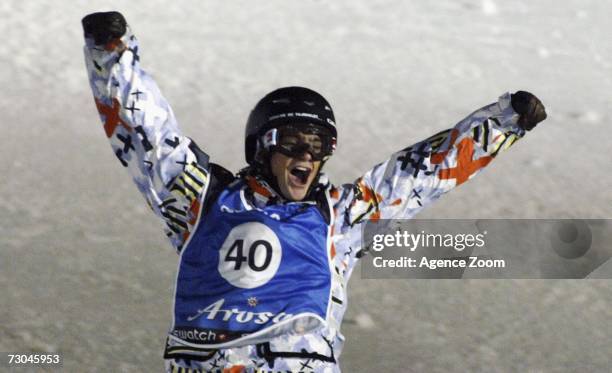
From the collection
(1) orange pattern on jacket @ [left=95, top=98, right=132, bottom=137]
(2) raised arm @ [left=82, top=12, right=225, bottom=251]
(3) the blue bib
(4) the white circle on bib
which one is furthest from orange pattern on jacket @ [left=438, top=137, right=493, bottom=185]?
(1) orange pattern on jacket @ [left=95, top=98, right=132, bottom=137]

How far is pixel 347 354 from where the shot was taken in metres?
5.45

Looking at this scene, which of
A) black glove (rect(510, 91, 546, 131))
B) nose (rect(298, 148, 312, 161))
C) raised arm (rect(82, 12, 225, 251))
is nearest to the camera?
raised arm (rect(82, 12, 225, 251))

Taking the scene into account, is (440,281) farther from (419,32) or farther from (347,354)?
(419,32)

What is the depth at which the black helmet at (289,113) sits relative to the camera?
386 centimetres

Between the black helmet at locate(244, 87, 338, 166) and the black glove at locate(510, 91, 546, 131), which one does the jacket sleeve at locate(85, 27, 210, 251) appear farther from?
the black glove at locate(510, 91, 546, 131)

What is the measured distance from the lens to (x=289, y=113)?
12.7 ft

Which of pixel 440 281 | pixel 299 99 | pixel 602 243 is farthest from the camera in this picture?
pixel 602 243

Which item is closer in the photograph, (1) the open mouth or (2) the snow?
(1) the open mouth

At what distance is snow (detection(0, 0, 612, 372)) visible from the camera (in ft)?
18.5

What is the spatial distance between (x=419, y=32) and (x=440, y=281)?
4.42m

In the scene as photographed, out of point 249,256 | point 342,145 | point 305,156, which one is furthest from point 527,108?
point 342,145

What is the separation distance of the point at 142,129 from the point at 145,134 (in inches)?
0.8

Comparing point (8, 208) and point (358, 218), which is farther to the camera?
point (8, 208)

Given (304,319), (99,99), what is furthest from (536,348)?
(99,99)
